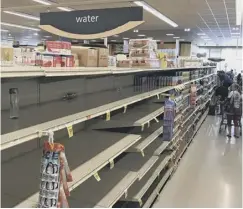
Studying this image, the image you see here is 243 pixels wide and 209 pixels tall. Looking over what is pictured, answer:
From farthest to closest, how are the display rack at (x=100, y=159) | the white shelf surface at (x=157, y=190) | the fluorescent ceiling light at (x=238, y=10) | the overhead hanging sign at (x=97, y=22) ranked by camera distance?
the fluorescent ceiling light at (x=238, y=10), the white shelf surface at (x=157, y=190), the overhead hanging sign at (x=97, y=22), the display rack at (x=100, y=159)

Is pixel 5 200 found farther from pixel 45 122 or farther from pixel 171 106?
pixel 171 106

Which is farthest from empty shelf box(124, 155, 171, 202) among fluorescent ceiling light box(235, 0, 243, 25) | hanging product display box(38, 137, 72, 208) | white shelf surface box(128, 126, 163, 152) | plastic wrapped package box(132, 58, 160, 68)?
fluorescent ceiling light box(235, 0, 243, 25)

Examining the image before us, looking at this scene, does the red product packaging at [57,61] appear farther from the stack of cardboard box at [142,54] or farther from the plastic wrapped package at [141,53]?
the plastic wrapped package at [141,53]

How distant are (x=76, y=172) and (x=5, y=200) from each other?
1.66 ft

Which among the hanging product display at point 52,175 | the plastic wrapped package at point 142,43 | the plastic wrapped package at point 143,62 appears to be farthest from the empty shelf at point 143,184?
the hanging product display at point 52,175

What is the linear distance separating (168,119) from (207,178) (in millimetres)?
1522

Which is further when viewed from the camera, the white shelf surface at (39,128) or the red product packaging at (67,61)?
the red product packaging at (67,61)

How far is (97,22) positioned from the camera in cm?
374

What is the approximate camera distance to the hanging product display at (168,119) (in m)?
4.59

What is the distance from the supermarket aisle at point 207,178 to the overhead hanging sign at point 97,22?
2378mm

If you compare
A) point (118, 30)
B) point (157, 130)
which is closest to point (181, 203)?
point (157, 130)

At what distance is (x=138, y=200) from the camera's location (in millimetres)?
3336

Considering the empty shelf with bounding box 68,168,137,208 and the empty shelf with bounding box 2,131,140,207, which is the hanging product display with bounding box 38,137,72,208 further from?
the empty shelf with bounding box 68,168,137,208

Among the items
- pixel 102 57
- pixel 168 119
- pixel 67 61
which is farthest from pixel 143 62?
pixel 67 61
